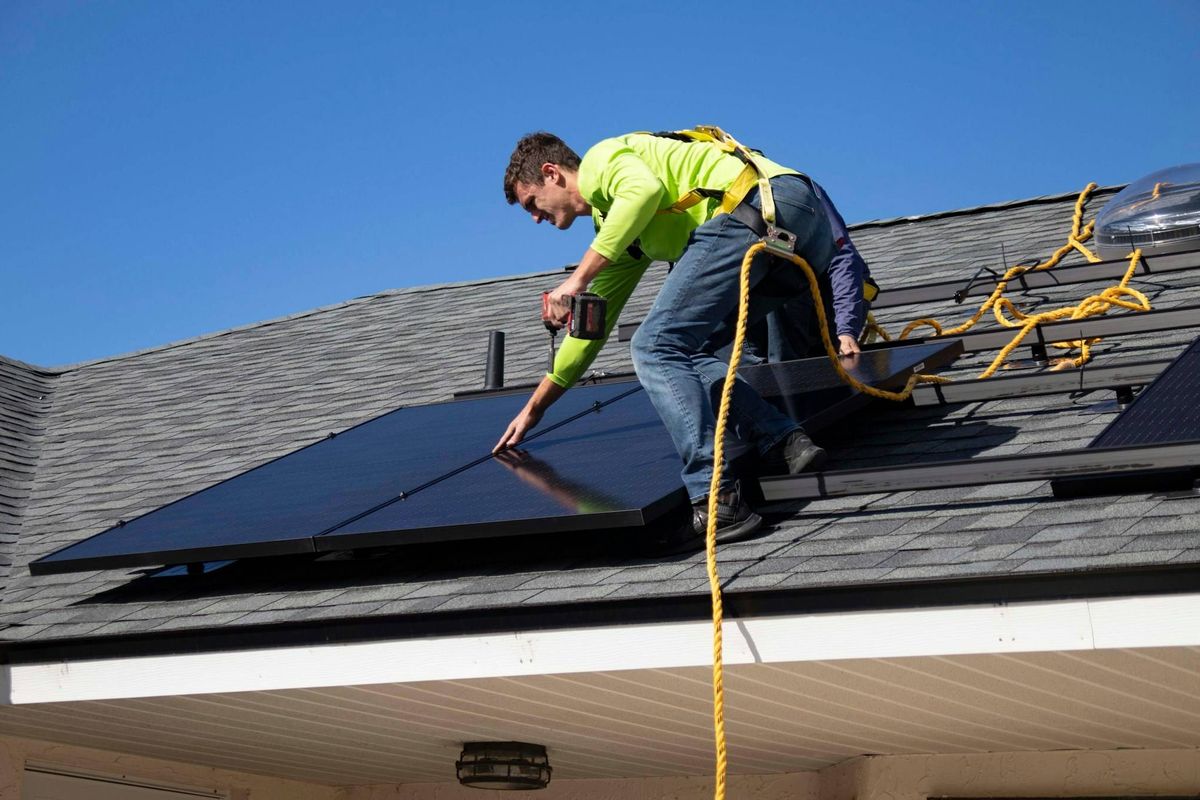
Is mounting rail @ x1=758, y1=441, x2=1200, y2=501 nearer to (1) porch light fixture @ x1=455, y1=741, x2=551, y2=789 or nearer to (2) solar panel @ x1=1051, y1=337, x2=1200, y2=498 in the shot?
(2) solar panel @ x1=1051, y1=337, x2=1200, y2=498

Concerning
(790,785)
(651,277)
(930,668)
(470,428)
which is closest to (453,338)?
(651,277)

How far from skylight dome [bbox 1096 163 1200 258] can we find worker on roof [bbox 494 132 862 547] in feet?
7.39

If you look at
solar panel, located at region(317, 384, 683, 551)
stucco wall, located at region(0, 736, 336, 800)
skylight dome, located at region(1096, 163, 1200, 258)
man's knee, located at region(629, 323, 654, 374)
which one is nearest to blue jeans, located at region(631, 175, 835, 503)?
man's knee, located at region(629, 323, 654, 374)

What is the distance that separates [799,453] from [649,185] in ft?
3.23

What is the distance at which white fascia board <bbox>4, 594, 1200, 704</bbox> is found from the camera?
330cm

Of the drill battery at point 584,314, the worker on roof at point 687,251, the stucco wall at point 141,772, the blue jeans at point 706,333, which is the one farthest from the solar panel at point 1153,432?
the stucco wall at point 141,772

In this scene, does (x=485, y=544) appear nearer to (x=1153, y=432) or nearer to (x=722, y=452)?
(x=722, y=452)

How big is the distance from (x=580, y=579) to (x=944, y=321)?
3.63 m

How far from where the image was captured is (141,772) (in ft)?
20.1

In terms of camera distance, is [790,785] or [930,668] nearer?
[930,668]

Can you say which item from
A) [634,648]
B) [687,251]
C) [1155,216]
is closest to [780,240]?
[687,251]

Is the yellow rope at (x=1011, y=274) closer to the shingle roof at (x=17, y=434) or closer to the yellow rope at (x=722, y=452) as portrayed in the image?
the yellow rope at (x=722, y=452)

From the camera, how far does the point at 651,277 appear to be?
10.8 metres

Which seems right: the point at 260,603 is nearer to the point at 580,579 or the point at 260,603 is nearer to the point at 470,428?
the point at 580,579
